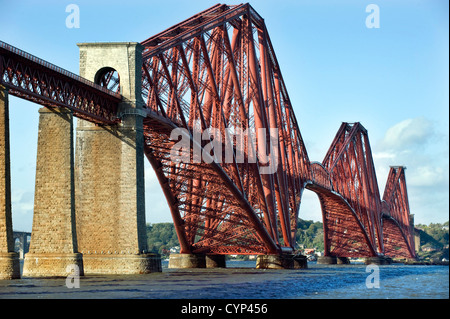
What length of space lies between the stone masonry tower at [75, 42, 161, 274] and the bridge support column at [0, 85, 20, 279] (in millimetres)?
11397

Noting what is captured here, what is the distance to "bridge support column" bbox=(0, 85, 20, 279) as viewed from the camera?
44375mm

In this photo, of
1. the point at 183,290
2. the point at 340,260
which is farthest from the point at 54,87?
the point at 340,260

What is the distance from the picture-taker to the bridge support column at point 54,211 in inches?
1949

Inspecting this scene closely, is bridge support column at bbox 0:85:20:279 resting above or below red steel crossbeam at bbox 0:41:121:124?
below

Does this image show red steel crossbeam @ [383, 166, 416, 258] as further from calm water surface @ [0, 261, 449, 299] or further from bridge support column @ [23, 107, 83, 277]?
bridge support column @ [23, 107, 83, 277]

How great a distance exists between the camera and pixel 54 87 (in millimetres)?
51125

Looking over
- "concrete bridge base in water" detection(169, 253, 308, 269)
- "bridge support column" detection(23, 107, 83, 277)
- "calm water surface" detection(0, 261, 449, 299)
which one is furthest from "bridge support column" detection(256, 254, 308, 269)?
"bridge support column" detection(23, 107, 83, 277)

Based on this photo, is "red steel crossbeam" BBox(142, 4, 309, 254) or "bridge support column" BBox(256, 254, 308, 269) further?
"bridge support column" BBox(256, 254, 308, 269)

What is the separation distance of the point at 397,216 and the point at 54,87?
140 metres

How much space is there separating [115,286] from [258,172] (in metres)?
36.4

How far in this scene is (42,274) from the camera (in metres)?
49.3

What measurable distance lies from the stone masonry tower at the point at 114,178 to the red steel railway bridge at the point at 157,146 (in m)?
0.08

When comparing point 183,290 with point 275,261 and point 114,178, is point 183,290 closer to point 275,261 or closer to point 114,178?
point 114,178
